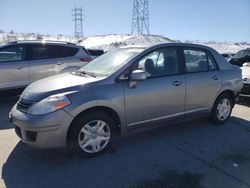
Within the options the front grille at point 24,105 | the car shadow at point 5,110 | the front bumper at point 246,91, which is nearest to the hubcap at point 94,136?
the front grille at point 24,105

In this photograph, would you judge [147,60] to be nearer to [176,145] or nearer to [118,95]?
[118,95]

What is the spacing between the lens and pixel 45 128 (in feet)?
11.3

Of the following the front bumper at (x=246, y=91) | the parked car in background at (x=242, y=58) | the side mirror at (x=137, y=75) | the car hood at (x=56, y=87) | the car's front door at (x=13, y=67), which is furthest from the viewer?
the parked car in background at (x=242, y=58)

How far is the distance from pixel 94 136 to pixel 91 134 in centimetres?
6

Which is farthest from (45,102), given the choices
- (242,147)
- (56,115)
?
(242,147)

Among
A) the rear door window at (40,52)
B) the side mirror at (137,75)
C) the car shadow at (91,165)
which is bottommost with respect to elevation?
the car shadow at (91,165)

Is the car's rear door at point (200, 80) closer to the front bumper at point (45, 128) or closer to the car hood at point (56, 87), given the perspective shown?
the car hood at point (56, 87)

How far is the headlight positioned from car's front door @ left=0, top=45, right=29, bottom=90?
3.85m

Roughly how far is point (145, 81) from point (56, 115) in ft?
5.02

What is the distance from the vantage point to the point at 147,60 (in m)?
4.37

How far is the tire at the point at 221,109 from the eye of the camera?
5.38 metres

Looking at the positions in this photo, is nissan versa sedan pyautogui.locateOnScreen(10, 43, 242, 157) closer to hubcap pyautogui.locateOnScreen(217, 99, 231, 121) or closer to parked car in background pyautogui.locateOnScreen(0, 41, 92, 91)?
hubcap pyautogui.locateOnScreen(217, 99, 231, 121)

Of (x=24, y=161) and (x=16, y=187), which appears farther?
(x=24, y=161)

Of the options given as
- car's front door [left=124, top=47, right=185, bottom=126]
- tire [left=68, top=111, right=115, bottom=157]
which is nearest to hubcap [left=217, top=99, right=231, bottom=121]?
car's front door [left=124, top=47, right=185, bottom=126]
